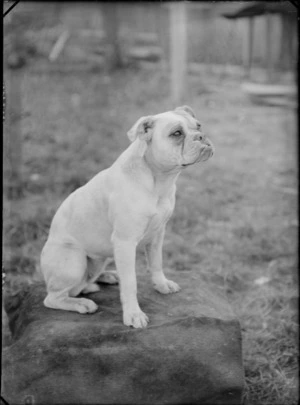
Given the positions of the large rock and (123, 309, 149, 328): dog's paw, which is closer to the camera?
the large rock

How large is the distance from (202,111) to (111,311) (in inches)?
220

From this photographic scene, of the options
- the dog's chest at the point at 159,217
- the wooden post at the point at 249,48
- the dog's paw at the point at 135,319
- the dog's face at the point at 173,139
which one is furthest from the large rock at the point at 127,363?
the wooden post at the point at 249,48

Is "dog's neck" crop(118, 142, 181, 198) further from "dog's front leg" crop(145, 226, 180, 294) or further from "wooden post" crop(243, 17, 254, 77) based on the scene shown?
"wooden post" crop(243, 17, 254, 77)

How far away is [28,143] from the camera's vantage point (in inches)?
271

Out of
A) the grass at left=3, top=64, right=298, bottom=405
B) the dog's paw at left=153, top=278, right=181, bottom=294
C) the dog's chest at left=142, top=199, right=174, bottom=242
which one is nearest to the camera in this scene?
the dog's chest at left=142, top=199, right=174, bottom=242

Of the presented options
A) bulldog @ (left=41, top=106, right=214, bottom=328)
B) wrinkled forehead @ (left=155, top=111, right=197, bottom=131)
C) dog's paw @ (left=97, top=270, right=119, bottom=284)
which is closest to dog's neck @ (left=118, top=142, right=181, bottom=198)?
bulldog @ (left=41, top=106, right=214, bottom=328)

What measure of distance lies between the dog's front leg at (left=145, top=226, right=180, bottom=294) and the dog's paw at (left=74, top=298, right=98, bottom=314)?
33 centimetres

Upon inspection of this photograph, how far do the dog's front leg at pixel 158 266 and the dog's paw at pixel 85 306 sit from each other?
331mm

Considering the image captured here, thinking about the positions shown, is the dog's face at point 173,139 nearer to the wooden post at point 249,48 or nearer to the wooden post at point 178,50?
the wooden post at point 178,50

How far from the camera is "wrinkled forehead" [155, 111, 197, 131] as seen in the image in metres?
2.27

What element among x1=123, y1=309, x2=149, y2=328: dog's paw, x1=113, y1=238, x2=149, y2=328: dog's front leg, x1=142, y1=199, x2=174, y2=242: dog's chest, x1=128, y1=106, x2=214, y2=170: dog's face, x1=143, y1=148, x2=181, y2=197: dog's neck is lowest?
x1=123, y1=309, x2=149, y2=328: dog's paw

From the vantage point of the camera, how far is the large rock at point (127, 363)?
7.68 ft

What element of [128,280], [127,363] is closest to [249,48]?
[128,280]

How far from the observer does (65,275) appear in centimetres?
260
